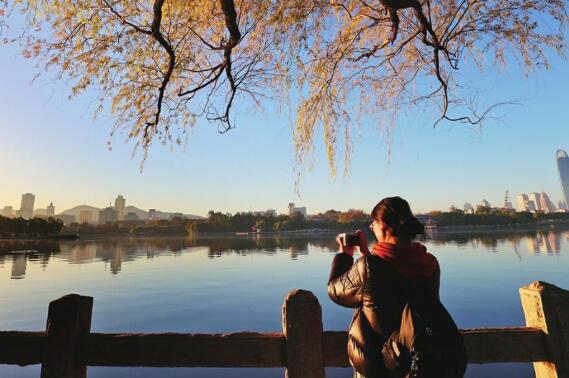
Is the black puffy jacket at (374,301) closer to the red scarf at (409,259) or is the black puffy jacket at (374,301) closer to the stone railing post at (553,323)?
the red scarf at (409,259)

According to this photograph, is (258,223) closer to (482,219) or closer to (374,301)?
(482,219)

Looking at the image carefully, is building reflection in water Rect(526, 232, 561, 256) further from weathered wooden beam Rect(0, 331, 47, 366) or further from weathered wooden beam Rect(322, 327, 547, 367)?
weathered wooden beam Rect(0, 331, 47, 366)

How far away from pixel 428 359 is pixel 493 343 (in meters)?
1.03

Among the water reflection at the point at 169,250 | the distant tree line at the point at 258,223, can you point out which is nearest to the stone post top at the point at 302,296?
the water reflection at the point at 169,250

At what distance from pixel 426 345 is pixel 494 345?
1.05m

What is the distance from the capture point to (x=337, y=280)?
1797 millimetres

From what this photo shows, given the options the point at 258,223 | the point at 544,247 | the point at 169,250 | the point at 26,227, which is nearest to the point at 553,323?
the point at 544,247

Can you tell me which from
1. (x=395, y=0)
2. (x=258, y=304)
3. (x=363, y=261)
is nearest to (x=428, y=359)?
(x=363, y=261)

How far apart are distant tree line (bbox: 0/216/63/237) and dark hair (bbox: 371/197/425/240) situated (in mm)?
110788

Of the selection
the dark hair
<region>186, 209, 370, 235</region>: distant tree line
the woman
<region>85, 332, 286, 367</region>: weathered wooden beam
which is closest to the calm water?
<region>85, 332, 286, 367</region>: weathered wooden beam

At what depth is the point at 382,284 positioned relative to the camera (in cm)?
160

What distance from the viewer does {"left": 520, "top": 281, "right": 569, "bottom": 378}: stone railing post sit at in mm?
2074

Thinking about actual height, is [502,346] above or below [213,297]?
above

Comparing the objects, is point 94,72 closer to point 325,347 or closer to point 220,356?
point 220,356
